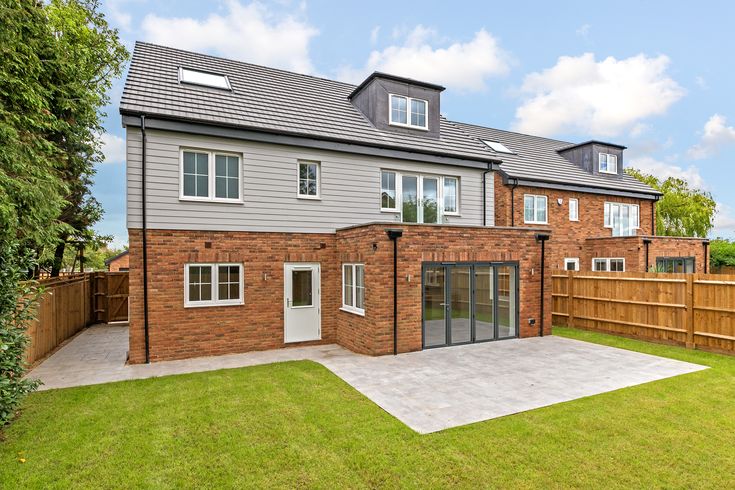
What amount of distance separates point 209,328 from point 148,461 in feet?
16.9

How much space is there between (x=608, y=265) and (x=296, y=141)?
1498cm

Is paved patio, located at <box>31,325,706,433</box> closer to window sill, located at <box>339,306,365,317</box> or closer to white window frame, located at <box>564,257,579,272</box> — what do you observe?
window sill, located at <box>339,306,365,317</box>

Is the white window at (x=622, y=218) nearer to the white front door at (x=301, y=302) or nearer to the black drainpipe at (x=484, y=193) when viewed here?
the black drainpipe at (x=484, y=193)

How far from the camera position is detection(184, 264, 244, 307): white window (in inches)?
358

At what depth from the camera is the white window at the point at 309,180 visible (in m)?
10.4

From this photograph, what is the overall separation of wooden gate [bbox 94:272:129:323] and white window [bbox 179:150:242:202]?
8.07 metres

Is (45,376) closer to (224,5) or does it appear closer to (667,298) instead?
(224,5)

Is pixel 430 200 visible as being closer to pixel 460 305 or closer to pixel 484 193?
pixel 484 193

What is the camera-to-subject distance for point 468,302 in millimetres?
10172

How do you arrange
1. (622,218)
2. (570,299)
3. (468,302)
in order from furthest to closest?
(622,218) < (570,299) < (468,302)

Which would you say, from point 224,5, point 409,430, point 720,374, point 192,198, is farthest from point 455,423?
point 224,5

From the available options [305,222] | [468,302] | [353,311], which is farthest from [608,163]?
[305,222]

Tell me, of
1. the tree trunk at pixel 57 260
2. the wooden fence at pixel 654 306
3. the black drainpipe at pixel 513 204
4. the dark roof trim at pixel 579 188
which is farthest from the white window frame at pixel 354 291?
the tree trunk at pixel 57 260

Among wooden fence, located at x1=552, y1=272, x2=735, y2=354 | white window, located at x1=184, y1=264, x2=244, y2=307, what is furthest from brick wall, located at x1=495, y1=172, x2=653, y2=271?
white window, located at x1=184, y1=264, x2=244, y2=307
